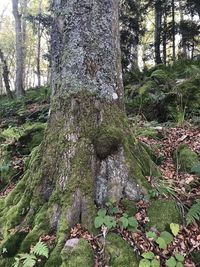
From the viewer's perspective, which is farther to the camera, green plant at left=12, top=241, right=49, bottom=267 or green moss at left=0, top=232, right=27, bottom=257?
green moss at left=0, top=232, right=27, bottom=257

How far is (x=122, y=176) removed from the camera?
11.5 feet

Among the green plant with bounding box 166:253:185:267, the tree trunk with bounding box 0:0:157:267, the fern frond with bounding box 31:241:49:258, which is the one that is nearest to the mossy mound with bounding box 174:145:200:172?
the tree trunk with bounding box 0:0:157:267

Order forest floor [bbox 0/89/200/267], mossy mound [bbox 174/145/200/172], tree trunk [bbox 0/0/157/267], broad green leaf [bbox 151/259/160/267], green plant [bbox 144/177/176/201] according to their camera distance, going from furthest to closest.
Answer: mossy mound [bbox 174/145/200/172] < green plant [bbox 144/177/176/201] < tree trunk [bbox 0/0/157/267] < forest floor [bbox 0/89/200/267] < broad green leaf [bbox 151/259/160/267]

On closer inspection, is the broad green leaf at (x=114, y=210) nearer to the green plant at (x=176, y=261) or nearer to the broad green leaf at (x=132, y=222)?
the broad green leaf at (x=132, y=222)

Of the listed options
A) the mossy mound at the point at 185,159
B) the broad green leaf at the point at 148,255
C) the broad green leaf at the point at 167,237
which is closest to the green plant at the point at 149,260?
the broad green leaf at the point at 148,255

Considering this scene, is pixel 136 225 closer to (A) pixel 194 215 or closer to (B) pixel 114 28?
(A) pixel 194 215

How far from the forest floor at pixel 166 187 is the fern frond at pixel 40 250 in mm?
127

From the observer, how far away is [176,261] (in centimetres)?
288

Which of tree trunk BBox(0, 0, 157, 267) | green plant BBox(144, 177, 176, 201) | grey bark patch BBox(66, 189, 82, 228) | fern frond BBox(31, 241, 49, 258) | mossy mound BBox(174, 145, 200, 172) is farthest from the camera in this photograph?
mossy mound BBox(174, 145, 200, 172)

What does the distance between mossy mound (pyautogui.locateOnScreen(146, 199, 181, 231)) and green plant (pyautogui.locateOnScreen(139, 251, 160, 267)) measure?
1.19ft

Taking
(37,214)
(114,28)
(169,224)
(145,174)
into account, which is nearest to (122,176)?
(145,174)

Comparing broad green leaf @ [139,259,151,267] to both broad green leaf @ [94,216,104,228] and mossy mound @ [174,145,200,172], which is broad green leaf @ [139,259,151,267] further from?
mossy mound @ [174,145,200,172]

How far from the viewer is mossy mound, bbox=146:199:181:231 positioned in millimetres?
3229

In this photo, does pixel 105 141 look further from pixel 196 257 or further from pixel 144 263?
pixel 196 257
